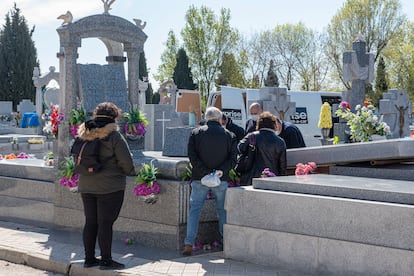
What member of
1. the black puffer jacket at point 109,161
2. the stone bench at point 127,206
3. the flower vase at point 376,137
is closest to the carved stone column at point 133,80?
the stone bench at point 127,206

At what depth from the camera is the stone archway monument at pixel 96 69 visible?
A: 9.28 metres

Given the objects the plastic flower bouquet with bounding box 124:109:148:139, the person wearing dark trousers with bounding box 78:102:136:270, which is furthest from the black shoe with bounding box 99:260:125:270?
the plastic flower bouquet with bounding box 124:109:148:139

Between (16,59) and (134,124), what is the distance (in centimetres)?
5047

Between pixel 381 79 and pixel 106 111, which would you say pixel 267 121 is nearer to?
pixel 106 111

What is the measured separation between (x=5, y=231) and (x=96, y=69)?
2956 millimetres

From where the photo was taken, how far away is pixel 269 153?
7.01 metres

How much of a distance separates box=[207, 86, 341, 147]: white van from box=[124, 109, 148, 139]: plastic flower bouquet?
1076cm

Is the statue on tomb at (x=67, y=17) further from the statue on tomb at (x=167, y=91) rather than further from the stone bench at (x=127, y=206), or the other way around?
the statue on tomb at (x=167, y=91)

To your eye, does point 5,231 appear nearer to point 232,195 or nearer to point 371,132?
point 232,195

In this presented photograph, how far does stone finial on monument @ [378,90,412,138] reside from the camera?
19562 mm

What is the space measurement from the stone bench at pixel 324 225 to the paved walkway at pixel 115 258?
230 millimetres

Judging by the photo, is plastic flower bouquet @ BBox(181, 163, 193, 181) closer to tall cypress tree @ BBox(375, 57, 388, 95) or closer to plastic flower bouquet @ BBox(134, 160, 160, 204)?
plastic flower bouquet @ BBox(134, 160, 160, 204)

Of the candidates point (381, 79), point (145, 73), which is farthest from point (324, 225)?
point (145, 73)

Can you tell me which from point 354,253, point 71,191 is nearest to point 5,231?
point 71,191
